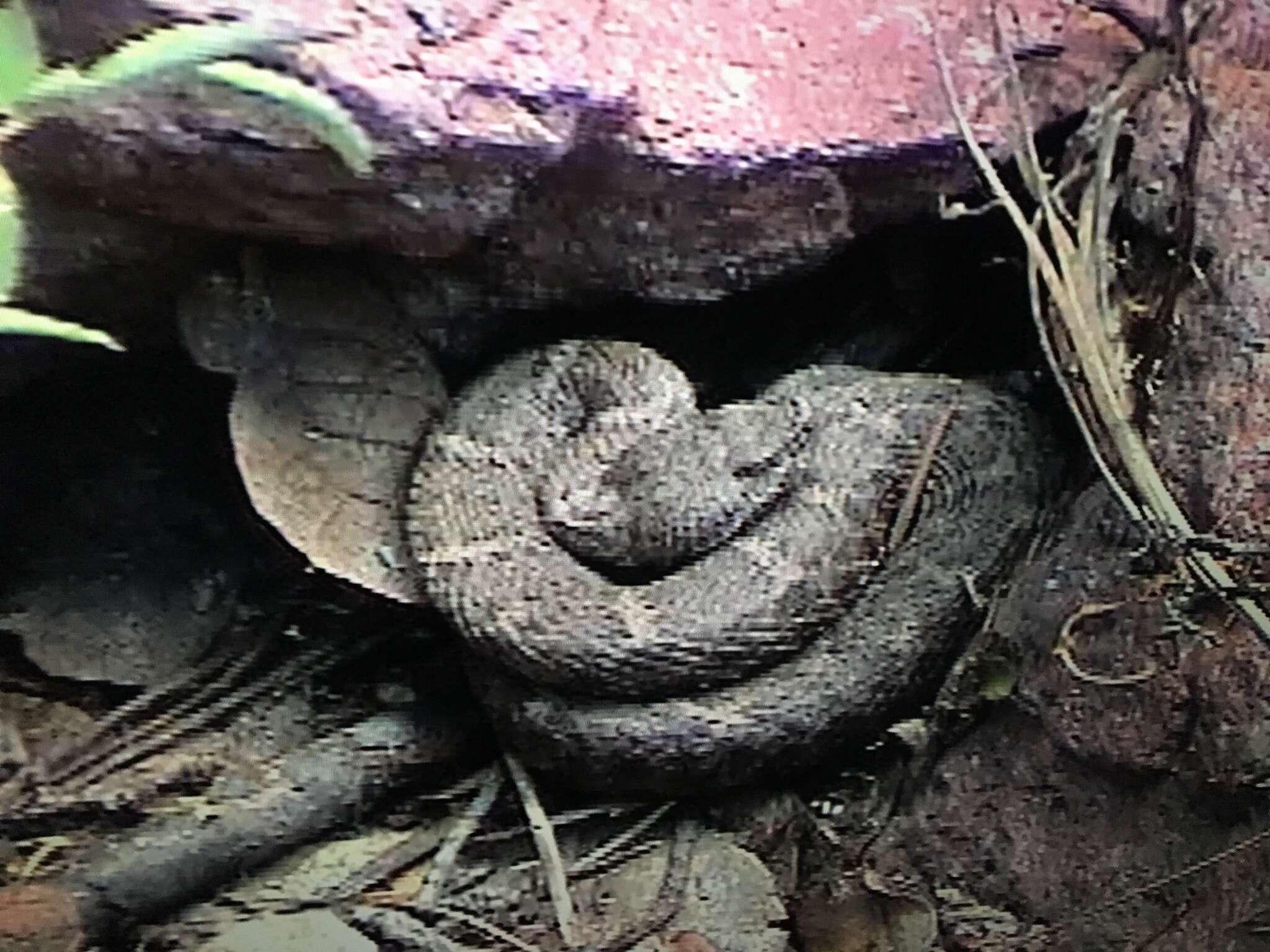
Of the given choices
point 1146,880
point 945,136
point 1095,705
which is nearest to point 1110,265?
point 945,136

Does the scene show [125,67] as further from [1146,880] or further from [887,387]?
[887,387]

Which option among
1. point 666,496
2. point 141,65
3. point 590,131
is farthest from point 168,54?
point 666,496

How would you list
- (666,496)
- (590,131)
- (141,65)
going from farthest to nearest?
(666,496) < (590,131) < (141,65)

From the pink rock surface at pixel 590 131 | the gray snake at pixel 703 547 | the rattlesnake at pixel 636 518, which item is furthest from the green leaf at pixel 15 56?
the gray snake at pixel 703 547

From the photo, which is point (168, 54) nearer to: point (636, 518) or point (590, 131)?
point (590, 131)

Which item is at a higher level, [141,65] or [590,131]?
[141,65]

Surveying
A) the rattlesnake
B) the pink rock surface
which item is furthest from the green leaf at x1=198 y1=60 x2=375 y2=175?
the rattlesnake

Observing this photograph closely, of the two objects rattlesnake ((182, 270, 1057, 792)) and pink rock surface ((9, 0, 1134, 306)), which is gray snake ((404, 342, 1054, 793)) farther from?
pink rock surface ((9, 0, 1134, 306))
